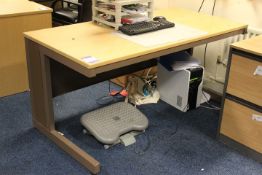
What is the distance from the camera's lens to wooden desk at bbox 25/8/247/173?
188cm

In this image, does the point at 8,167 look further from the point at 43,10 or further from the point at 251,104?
the point at 251,104

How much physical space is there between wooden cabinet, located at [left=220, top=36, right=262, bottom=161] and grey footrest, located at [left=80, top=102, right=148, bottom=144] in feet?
2.02

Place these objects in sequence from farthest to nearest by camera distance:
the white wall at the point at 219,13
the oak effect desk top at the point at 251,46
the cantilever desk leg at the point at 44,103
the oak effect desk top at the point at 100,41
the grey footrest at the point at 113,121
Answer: the white wall at the point at 219,13 < the grey footrest at the point at 113,121 < the cantilever desk leg at the point at 44,103 < the oak effect desk top at the point at 251,46 < the oak effect desk top at the point at 100,41

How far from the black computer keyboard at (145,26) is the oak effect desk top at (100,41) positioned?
0.09 m

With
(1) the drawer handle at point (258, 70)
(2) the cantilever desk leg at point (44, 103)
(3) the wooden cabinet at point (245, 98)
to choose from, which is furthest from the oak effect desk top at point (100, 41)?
(1) the drawer handle at point (258, 70)

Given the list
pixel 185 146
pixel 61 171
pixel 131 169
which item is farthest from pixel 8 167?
pixel 185 146

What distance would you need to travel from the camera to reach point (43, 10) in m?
2.96

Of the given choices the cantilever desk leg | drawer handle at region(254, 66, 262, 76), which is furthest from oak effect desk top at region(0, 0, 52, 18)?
drawer handle at region(254, 66, 262, 76)

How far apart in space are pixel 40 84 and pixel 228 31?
1.34 meters

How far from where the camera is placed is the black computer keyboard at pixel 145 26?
221 centimetres

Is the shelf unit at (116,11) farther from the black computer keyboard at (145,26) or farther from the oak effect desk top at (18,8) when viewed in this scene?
the oak effect desk top at (18,8)

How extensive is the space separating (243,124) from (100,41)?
107 cm

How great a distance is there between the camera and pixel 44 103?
238cm

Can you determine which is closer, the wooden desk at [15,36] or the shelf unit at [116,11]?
the shelf unit at [116,11]
